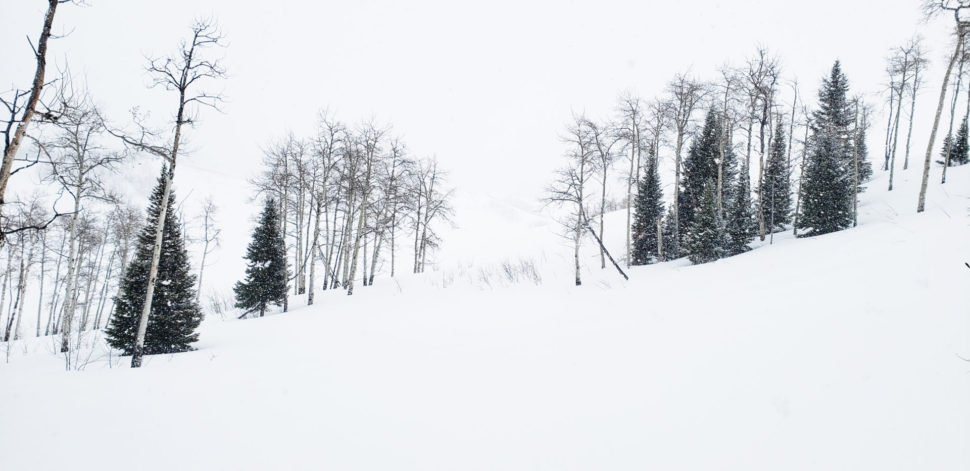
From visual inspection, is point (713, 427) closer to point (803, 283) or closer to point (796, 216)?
point (803, 283)

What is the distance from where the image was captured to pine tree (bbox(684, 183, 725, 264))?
668 inches

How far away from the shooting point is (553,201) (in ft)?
52.9

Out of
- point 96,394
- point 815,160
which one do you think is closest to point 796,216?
point 815,160

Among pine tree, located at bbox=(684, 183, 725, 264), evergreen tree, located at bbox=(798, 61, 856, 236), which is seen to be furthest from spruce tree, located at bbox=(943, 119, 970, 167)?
pine tree, located at bbox=(684, 183, 725, 264)

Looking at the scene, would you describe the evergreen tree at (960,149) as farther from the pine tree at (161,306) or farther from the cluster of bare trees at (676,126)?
the pine tree at (161,306)

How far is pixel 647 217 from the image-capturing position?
22875 mm

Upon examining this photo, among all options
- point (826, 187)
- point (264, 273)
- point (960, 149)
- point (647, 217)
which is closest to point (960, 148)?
point (960, 149)

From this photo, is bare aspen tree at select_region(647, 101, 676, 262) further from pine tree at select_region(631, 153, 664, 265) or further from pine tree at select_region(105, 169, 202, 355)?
pine tree at select_region(105, 169, 202, 355)

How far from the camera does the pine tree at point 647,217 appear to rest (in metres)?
22.6

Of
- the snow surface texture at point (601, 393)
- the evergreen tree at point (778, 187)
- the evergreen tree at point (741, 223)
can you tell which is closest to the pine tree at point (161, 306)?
the snow surface texture at point (601, 393)

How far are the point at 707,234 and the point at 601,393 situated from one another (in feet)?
52.9

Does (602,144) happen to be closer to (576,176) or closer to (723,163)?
(576,176)

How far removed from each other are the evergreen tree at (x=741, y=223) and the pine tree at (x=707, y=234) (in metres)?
0.83

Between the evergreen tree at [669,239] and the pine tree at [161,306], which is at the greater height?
the evergreen tree at [669,239]
